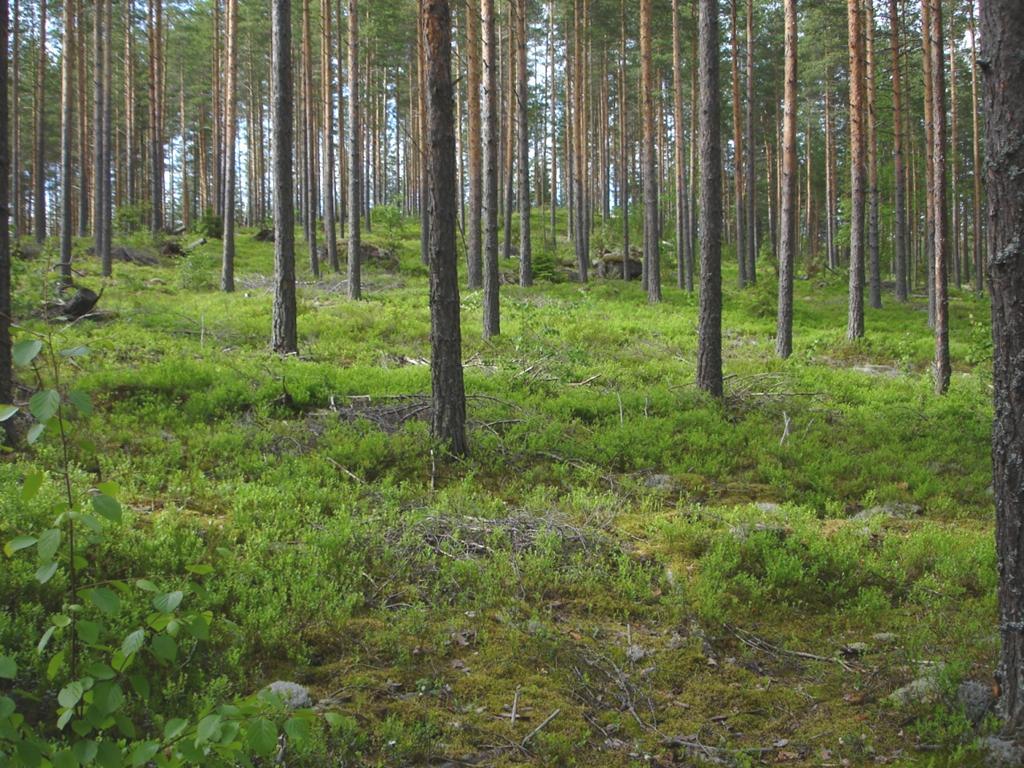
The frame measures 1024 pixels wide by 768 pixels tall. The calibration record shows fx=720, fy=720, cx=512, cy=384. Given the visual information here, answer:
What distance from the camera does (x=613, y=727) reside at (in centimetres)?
415

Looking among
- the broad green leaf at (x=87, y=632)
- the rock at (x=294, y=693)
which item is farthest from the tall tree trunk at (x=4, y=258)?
the broad green leaf at (x=87, y=632)

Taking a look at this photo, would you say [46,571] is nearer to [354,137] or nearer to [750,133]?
[354,137]

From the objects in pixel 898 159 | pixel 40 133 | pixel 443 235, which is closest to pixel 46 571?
pixel 443 235

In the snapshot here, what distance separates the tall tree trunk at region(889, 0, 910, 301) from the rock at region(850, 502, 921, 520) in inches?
531

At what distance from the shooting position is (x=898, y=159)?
22625 millimetres

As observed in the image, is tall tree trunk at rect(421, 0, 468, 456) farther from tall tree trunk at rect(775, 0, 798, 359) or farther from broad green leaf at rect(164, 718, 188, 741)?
tall tree trunk at rect(775, 0, 798, 359)

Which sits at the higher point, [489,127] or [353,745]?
[489,127]

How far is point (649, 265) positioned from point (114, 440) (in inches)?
765

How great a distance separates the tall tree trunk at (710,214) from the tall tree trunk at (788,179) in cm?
537

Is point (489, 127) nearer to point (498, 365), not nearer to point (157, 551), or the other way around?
point (498, 365)

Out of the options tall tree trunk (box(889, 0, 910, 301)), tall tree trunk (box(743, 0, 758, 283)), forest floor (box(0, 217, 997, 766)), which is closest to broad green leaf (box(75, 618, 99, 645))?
forest floor (box(0, 217, 997, 766))

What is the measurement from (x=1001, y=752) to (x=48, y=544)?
173 inches

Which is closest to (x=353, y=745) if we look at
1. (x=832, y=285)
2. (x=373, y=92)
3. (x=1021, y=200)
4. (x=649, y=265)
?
(x=1021, y=200)

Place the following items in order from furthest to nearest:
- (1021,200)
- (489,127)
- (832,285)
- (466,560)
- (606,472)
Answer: (832,285), (489,127), (606,472), (466,560), (1021,200)
